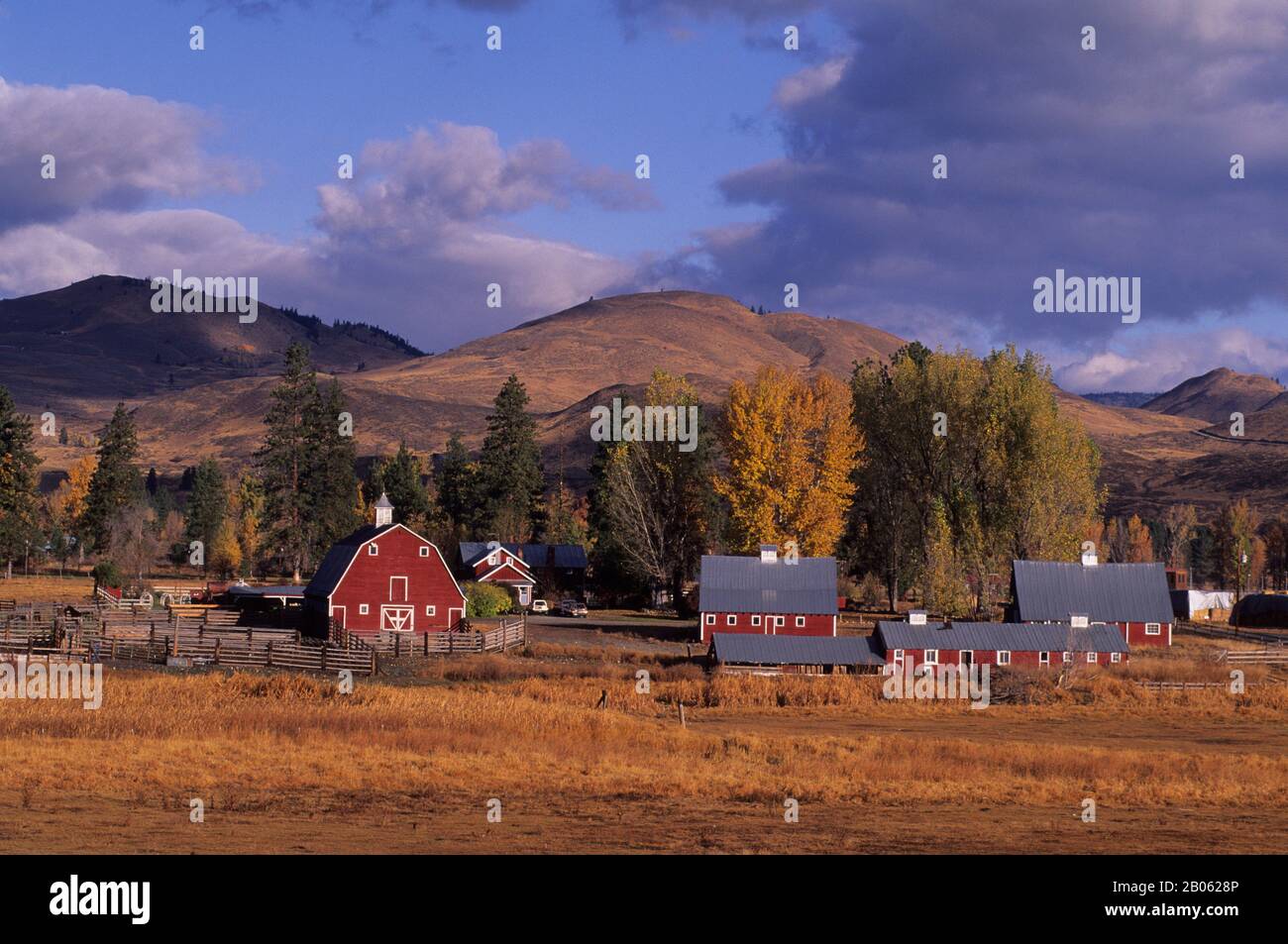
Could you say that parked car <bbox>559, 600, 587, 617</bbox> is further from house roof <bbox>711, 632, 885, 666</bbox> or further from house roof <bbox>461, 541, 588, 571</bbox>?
house roof <bbox>711, 632, 885, 666</bbox>

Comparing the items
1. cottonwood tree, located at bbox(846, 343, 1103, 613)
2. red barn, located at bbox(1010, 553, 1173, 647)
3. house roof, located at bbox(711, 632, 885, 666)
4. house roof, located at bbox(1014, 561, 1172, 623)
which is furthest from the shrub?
house roof, located at bbox(1014, 561, 1172, 623)

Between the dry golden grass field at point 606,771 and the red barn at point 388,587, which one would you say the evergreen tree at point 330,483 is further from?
the dry golden grass field at point 606,771

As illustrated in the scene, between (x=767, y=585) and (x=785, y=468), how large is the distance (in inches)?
449

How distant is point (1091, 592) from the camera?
6869 cm

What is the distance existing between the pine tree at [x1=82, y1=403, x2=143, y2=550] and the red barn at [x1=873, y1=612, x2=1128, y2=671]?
75435 mm

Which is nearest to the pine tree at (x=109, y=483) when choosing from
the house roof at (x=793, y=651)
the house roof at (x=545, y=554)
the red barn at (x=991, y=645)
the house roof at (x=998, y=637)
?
the house roof at (x=545, y=554)

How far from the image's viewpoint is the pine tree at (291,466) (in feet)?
319

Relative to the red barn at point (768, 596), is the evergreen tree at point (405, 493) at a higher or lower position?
higher

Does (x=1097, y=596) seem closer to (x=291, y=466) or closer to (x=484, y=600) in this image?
(x=484, y=600)

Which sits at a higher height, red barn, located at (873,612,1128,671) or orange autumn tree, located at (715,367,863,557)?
orange autumn tree, located at (715,367,863,557)

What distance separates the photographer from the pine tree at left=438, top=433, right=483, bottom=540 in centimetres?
10725

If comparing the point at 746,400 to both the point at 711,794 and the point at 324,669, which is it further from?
the point at 711,794

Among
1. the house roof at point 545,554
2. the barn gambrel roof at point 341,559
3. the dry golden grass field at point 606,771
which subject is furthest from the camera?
the house roof at point 545,554
